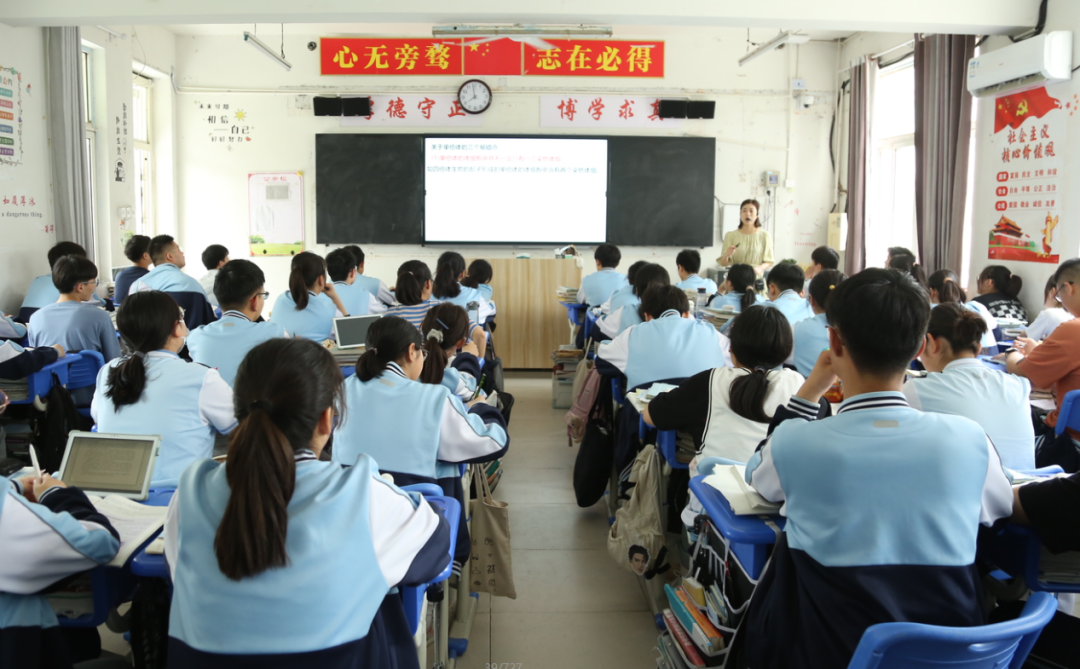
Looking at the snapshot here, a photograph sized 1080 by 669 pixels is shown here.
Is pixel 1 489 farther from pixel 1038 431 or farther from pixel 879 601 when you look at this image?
pixel 1038 431

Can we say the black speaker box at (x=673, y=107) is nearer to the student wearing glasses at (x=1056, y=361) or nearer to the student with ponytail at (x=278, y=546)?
the student wearing glasses at (x=1056, y=361)

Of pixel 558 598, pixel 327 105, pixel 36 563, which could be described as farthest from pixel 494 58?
pixel 36 563

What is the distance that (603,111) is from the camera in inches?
285

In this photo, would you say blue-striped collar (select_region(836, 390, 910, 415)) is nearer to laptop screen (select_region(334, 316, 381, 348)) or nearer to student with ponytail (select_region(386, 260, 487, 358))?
laptop screen (select_region(334, 316, 381, 348))

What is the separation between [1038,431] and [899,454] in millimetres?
2562

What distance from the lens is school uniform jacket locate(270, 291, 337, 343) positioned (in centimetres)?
426

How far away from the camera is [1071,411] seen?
8.50 feet

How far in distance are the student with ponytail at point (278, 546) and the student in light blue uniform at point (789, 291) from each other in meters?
3.29

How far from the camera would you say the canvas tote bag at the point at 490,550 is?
7.73 feet

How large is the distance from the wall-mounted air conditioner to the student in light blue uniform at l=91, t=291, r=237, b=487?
4.92 meters

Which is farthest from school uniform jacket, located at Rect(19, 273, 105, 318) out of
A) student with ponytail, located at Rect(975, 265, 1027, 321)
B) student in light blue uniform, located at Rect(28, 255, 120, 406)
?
student with ponytail, located at Rect(975, 265, 1027, 321)

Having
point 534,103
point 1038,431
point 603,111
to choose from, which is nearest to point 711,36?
point 603,111

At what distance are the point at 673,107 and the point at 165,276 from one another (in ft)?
15.2

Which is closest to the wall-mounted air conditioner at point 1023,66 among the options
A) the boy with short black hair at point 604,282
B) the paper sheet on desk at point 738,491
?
the boy with short black hair at point 604,282
